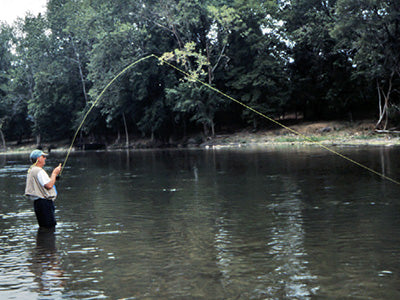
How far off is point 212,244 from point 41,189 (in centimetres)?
390

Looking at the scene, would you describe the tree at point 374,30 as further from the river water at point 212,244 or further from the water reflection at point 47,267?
the water reflection at point 47,267

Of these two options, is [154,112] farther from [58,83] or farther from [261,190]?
[261,190]

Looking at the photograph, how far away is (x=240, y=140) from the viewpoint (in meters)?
49.3

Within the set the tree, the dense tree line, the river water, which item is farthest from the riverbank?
the river water

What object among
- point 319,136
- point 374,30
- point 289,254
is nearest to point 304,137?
point 319,136

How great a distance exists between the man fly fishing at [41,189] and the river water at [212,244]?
1.22ft

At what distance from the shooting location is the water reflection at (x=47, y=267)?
20.6ft

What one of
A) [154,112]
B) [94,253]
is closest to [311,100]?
[154,112]

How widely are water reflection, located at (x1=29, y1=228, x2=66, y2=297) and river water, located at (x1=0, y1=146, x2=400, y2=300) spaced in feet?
0.07

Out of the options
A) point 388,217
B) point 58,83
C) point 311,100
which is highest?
point 58,83

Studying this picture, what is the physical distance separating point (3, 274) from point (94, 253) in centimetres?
150

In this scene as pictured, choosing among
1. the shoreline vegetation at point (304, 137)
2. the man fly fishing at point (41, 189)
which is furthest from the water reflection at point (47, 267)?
the shoreline vegetation at point (304, 137)

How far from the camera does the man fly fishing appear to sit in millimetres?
10016

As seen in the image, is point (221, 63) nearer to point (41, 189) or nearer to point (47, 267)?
point (41, 189)
